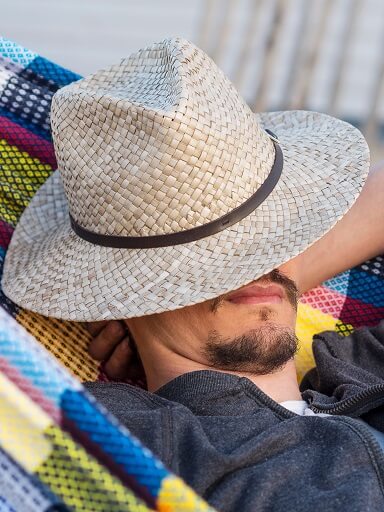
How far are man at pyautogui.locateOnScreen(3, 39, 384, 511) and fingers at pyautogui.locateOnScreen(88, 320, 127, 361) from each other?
7 cm

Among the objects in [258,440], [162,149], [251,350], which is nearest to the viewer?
[258,440]

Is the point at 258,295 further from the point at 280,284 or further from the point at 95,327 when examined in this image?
the point at 95,327

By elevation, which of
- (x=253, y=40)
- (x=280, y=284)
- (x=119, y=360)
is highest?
(x=280, y=284)

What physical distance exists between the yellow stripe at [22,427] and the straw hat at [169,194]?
64 cm

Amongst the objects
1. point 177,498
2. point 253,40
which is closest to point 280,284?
point 177,498

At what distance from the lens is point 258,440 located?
6.18 feet

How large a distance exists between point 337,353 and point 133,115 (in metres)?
0.76

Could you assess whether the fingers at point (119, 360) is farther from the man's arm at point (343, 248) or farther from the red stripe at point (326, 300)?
the red stripe at point (326, 300)

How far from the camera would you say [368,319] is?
101 inches

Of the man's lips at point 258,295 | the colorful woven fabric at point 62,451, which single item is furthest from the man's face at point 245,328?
the colorful woven fabric at point 62,451

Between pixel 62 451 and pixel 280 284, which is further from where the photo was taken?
pixel 280 284

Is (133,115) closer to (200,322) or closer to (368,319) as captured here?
(200,322)

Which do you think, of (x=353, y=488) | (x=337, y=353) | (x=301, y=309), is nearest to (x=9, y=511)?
(x=353, y=488)

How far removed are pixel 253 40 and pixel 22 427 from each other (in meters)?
5.67
